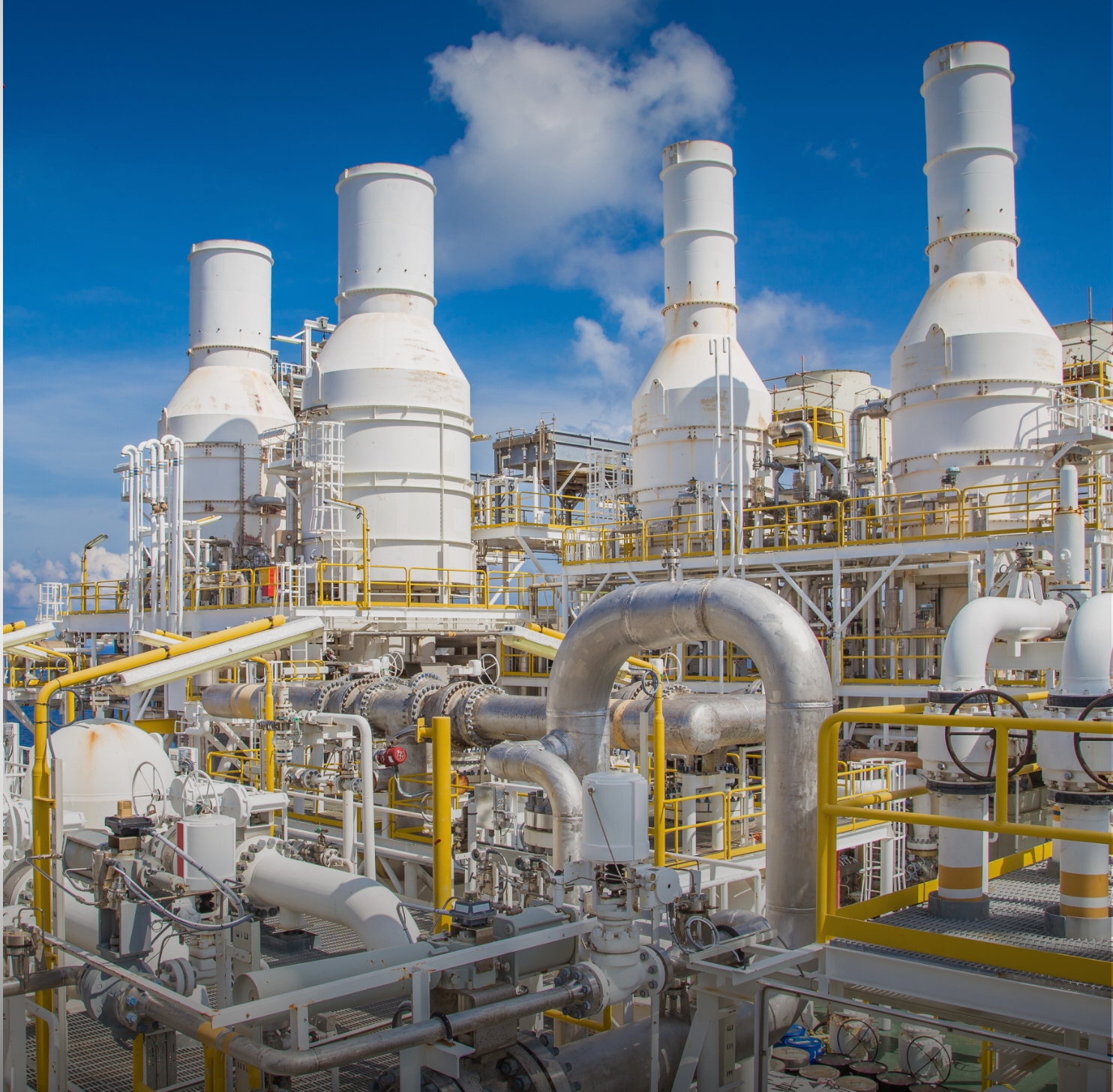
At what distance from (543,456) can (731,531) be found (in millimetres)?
14295

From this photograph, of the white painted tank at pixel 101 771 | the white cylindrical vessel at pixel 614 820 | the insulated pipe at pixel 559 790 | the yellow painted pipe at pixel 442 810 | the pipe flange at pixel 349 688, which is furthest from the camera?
the pipe flange at pixel 349 688

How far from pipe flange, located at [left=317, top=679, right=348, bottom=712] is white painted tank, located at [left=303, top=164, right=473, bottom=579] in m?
7.86

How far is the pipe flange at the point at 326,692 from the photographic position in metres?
14.7

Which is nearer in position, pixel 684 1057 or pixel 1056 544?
pixel 684 1057

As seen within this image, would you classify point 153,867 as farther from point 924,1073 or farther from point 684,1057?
point 924,1073

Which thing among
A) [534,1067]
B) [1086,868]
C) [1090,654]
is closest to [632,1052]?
[534,1067]

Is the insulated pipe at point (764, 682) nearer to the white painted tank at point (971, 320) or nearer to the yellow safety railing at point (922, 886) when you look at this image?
the yellow safety railing at point (922, 886)

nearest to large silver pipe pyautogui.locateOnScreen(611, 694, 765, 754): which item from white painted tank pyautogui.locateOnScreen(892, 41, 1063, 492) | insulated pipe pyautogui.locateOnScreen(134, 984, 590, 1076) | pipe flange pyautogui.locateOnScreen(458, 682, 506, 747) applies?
pipe flange pyautogui.locateOnScreen(458, 682, 506, 747)

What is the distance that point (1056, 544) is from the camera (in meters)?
13.6

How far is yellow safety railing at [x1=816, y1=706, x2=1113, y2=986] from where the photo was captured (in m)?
5.00

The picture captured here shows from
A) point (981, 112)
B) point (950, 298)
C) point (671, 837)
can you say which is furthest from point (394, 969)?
point (981, 112)

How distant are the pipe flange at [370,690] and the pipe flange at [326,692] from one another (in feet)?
1.49

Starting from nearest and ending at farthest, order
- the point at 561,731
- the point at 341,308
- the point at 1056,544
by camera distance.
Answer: the point at 561,731 → the point at 1056,544 → the point at 341,308

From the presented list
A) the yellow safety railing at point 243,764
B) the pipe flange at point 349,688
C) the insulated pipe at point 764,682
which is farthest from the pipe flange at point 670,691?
the yellow safety railing at point 243,764
